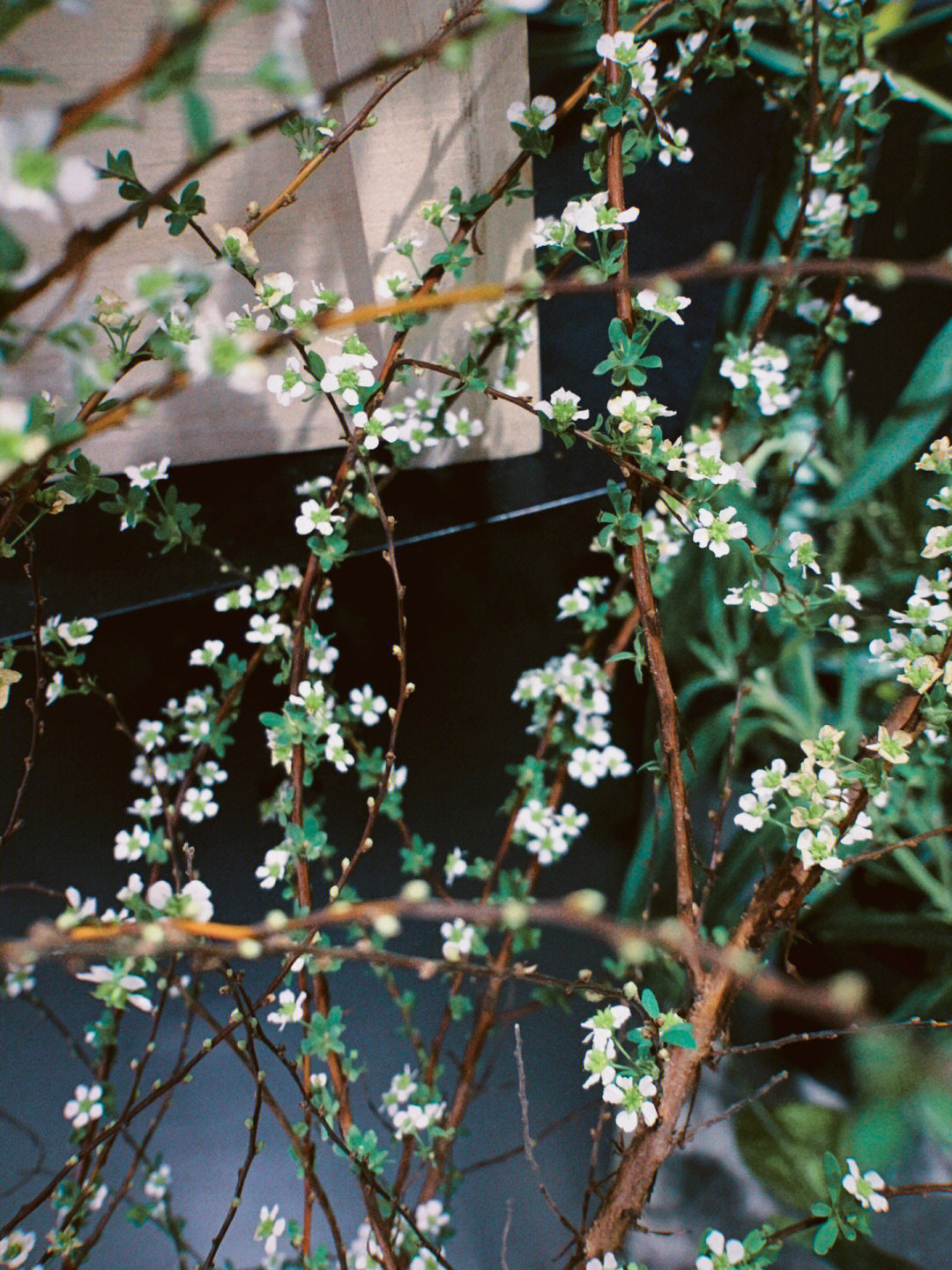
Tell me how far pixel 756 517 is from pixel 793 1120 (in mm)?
778

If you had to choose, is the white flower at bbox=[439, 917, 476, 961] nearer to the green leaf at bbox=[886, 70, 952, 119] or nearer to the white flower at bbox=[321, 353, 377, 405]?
the white flower at bbox=[321, 353, 377, 405]

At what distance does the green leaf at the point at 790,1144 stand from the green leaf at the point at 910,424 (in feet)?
2.53

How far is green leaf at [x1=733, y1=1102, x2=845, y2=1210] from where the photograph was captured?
1026 millimetres

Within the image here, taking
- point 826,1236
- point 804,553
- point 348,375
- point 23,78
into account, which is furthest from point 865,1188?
point 23,78

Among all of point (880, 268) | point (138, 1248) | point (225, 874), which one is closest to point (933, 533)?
point (880, 268)

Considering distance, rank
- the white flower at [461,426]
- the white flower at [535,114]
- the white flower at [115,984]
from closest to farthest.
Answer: the white flower at [115,984]
the white flower at [535,114]
the white flower at [461,426]

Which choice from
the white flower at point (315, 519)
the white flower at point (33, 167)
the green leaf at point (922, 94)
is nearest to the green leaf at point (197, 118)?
the white flower at point (33, 167)

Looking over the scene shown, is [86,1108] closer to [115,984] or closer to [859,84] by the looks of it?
[115,984]

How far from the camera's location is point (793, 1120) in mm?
1064

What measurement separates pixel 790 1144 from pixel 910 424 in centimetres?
92

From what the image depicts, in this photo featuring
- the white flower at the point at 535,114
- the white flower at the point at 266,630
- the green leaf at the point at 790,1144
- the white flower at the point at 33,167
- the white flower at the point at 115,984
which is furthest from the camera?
the green leaf at the point at 790,1144

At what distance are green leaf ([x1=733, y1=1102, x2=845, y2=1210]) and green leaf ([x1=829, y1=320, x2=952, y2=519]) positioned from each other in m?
0.77

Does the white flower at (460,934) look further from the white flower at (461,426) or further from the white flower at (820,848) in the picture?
the white flower at (461,426)

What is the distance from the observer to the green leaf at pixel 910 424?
1.01 m
